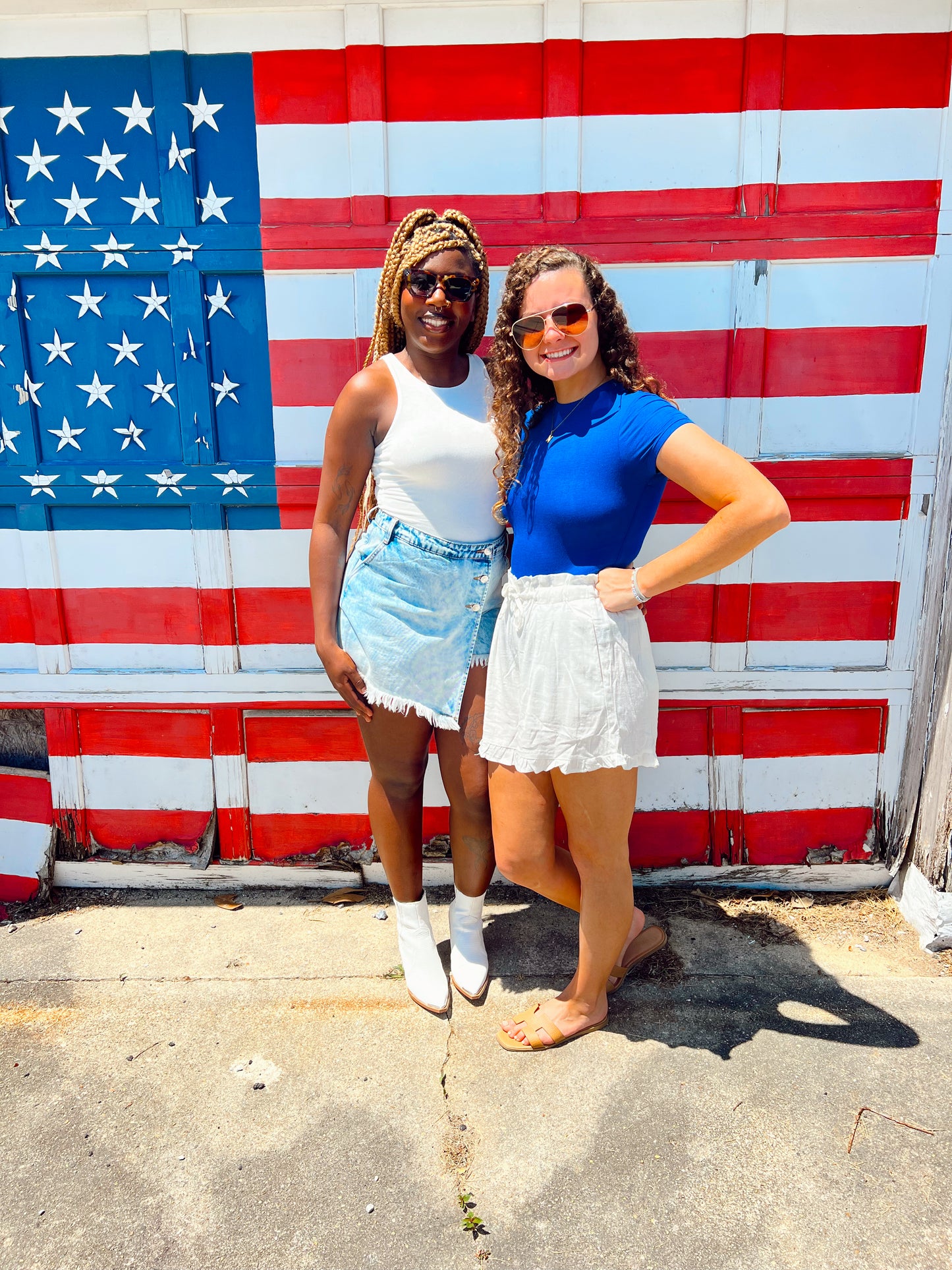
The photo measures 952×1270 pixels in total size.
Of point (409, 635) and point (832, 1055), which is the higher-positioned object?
point (409, 635)

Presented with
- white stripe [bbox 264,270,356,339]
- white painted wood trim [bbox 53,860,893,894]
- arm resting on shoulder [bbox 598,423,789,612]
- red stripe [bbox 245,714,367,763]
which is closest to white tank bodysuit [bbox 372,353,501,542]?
arm resting on shoulder [bbox 598,423,789,612]

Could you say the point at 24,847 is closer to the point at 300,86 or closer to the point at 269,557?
the point at 269,557

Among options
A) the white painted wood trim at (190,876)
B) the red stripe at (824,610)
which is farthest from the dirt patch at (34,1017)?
the red stripe at (824,610)

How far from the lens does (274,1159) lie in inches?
72.6

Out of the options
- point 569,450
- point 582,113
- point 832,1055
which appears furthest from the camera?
point 582,113

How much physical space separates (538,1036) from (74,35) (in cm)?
338

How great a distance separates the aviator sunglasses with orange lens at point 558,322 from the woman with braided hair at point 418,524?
0.98ft

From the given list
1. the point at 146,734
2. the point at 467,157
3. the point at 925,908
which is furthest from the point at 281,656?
the point at 925,908

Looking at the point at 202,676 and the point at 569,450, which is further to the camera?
the point at 202,676

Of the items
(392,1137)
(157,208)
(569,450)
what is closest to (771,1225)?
(392,1137)

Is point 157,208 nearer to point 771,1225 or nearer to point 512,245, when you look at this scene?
point 512,245

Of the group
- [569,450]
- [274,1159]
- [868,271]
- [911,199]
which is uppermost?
[911,199]

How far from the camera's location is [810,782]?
2.86 metres

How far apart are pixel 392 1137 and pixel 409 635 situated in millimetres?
1238
